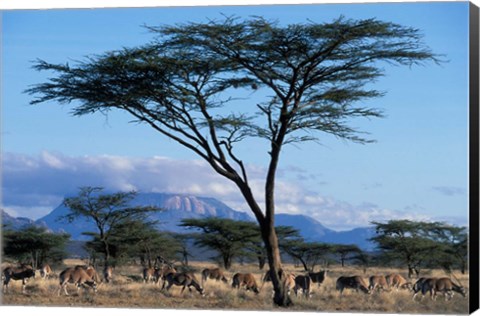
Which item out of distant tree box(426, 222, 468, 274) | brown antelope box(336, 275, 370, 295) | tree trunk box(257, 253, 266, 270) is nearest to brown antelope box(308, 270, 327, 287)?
brown antelope box(336, 275, 370, 295)

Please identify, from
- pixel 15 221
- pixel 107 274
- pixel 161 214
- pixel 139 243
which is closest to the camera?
pixel 107 274

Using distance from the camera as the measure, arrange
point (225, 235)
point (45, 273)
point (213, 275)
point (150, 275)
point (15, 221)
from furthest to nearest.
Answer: point (225, 235), point (15, 221), point (45, 273), point (150, 275), point (213, 275)

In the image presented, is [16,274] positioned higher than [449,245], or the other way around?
[449,245]

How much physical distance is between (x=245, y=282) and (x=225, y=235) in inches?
308

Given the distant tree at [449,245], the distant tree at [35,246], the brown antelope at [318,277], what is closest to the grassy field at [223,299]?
the brown antelope at [318,277]

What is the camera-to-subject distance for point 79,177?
2344cm

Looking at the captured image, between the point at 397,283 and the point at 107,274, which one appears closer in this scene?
the point at 397,283

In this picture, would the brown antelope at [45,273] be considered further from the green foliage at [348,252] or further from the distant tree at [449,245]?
the green foliage at [348,252]

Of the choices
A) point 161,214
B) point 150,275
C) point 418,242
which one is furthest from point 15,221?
point 418,242

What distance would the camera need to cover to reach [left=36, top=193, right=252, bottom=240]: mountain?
74.0ft

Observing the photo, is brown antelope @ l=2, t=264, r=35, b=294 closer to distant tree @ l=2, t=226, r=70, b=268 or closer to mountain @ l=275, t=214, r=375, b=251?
distant tree @ l=2, t=226, r=70, b=268

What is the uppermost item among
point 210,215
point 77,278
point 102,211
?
point 210,215

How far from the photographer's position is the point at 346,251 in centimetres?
2447

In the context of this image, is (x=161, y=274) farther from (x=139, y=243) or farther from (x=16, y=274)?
(x=139, y=243)
